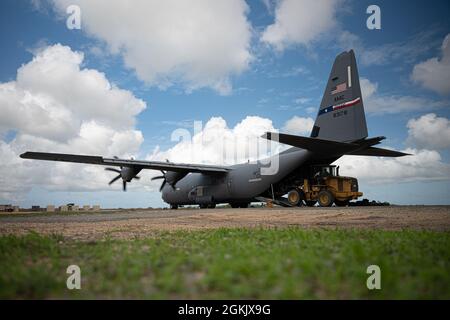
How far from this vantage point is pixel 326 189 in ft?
73.4

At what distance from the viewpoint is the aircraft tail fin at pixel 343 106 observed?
63.9 ft

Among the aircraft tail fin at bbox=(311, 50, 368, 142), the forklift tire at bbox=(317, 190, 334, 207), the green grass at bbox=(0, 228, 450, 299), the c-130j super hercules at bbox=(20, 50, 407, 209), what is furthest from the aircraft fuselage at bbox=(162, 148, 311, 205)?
the green grass at bbox=(0, 228, 450, 299)

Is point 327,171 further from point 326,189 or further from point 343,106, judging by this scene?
point 343,106

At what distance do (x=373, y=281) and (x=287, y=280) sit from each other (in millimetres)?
814

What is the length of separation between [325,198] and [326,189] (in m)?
0.81

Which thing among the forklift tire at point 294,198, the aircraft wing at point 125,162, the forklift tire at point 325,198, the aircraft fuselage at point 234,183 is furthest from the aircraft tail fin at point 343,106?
the aircraft wing at point 125,162

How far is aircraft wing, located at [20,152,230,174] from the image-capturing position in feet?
71.5

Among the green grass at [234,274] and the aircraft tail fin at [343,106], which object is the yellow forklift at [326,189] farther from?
the green grass at [234,274]

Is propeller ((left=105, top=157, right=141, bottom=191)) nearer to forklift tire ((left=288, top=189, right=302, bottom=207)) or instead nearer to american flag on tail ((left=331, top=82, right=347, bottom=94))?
forklift tire ((left=288, top=189, right=302, bottom=207))

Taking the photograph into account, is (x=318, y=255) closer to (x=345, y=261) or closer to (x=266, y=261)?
(x=345, y=261)

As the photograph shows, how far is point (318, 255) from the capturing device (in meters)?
4.03

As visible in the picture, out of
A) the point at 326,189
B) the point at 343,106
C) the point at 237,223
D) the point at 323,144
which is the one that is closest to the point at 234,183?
the point at 326,189

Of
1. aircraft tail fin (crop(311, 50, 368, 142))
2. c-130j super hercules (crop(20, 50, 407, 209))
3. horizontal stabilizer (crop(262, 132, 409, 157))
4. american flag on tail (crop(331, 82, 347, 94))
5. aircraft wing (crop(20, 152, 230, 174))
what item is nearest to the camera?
horizontal stabilizer (crop(262, 132, 409, 157))
